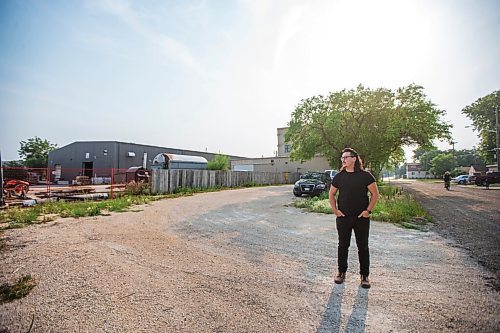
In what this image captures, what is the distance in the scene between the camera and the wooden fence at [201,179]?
716 inches

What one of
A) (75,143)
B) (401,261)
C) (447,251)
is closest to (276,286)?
(401,261)

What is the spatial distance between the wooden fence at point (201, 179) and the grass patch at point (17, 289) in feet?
47.1

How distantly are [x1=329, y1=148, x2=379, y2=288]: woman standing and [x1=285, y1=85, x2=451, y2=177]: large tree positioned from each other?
16.9m

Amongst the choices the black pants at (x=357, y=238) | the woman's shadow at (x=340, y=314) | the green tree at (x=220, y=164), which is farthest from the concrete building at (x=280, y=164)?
the woman's shadow at (x=340, y=314)

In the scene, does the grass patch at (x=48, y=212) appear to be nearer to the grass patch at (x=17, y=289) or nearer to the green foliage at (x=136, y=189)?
the green foliage at (x=136, y=189)

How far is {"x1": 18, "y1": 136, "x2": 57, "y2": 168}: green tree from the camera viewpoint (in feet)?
146

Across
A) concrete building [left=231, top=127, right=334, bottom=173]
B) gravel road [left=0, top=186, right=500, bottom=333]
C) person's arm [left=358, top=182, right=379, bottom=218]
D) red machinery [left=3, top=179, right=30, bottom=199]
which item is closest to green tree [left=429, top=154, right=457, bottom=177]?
concrete building [left=231, top=127, right=334, bottom=173]

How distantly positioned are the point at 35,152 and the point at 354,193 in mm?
58867

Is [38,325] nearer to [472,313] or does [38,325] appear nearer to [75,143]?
[472,313]

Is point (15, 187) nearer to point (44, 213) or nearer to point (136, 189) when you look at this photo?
point (136, 189)

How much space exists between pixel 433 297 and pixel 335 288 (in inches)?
45.1

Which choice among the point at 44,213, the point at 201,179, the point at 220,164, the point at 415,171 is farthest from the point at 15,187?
the point at 415,171

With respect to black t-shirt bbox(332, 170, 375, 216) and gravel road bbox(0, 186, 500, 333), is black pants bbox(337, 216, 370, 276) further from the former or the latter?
gravel road bbox(0, 186, 500, 333)

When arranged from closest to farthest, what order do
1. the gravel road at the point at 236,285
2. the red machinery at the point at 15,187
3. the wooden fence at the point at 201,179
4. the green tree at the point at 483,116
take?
the gravel road at the point at 236,285
the red machinery at the point at 15,187
the wooden fence at the point at 201,179
the green tree at the point at 483,116
